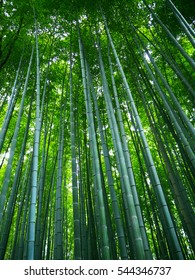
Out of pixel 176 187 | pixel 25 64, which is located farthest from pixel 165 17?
pixel 176 187

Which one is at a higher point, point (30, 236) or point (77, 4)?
point (77, 4)

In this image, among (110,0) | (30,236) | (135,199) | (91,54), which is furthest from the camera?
(91,54)

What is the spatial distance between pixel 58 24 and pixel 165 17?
223 cm

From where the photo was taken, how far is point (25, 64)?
15.3 ft

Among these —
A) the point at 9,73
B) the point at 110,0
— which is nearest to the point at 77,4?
the point at 110,0
